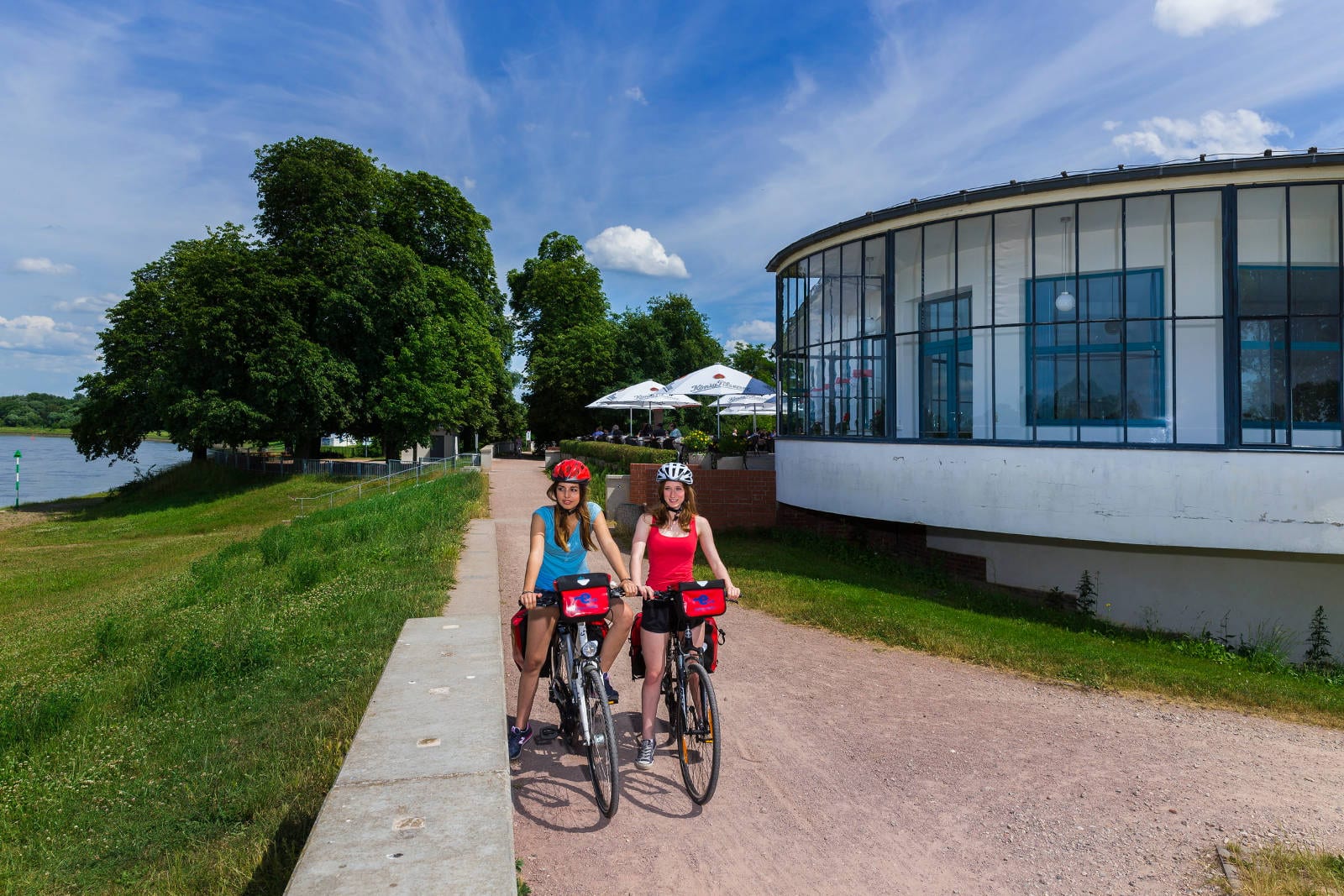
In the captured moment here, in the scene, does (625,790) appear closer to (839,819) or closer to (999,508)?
(839,819)

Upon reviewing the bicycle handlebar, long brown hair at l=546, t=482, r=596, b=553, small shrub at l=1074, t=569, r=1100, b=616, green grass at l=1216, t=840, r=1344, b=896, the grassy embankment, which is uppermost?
long brown hair at l=546, t=482, r=596, b=553

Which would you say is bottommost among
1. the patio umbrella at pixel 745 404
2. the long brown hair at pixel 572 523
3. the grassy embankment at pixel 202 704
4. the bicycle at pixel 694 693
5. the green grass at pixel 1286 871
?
the green grass at pixel 1286 871

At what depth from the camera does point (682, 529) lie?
16.7ft

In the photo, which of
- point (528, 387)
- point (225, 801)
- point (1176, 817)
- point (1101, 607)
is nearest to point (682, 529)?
point (225, 801)

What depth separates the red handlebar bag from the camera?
4.76 m

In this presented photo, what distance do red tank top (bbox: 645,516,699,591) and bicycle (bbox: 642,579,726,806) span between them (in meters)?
0.15

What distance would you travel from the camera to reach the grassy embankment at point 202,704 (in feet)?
13.7

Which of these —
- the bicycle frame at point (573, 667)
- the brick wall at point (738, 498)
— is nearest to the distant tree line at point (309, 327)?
the brick wall at point (738, 498)

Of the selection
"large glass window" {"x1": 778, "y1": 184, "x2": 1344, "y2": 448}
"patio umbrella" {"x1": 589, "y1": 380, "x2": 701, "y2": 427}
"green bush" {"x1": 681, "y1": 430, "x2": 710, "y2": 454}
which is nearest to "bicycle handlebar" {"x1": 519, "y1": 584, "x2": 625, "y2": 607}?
Answer: "large glass window" {"x1": 778, "y1": 184, "x2": 1344, "y2": 448}

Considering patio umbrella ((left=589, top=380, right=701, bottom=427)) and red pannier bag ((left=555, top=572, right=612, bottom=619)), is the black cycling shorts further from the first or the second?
patio umbrella ((left=589, top=380, right=701, bottom=427))

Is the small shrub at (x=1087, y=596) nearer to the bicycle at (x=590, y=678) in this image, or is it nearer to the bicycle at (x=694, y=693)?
the bicycle at (x=694, y=693)

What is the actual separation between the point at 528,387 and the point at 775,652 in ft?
151

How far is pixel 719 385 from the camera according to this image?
21000mm

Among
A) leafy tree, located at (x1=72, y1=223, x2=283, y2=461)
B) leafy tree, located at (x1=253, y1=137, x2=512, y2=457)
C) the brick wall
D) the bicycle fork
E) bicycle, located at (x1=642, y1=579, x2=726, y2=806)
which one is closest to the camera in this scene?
the bicycle fork
